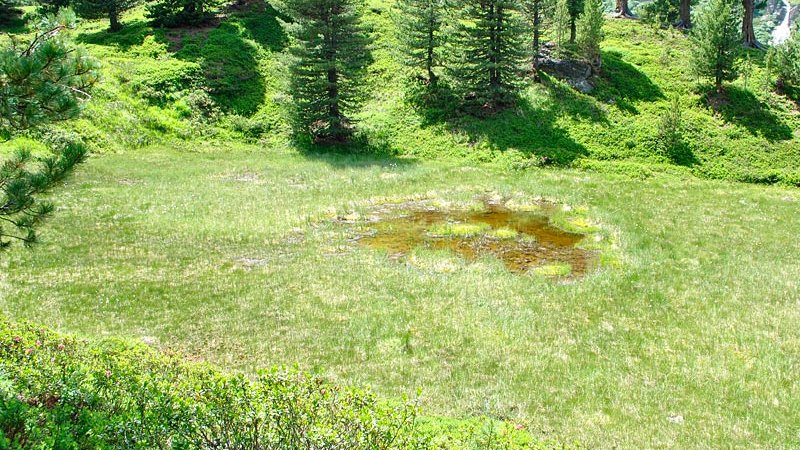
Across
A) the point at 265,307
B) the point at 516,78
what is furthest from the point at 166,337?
the point at 516,78

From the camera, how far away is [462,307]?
16.1 meters

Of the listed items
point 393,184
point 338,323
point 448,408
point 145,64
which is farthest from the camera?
point 145,64

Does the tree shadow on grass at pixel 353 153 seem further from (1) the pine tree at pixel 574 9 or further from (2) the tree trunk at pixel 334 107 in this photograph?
→ (1) the pine tree at pixel 574 9

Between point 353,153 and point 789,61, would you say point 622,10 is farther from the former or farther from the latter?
point 353,153

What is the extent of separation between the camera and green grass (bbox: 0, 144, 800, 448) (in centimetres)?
1170

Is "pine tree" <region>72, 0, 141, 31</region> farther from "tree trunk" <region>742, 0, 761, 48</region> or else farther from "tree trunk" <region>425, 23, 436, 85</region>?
"tree trunk" <region>742, 0, 761, 48</region>

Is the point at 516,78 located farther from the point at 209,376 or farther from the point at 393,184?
the point at 209,376

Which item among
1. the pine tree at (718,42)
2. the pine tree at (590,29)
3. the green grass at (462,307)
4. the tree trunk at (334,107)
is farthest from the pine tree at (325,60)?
the pine tree at (718,42)

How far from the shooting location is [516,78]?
133 feet

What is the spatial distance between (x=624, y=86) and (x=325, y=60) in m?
24.0

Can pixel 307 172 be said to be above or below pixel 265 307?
above

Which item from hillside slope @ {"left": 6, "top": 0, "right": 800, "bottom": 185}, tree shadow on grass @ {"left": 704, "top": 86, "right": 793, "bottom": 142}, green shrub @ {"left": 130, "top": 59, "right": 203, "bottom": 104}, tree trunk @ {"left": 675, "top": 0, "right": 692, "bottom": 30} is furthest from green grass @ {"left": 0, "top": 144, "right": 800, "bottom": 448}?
tree trunk @ {"left": 675, "top": 0, "right": 692, "bottom": 30}

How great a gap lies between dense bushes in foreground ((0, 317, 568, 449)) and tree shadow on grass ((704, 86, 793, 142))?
38133mm

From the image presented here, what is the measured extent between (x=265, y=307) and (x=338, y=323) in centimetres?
234
